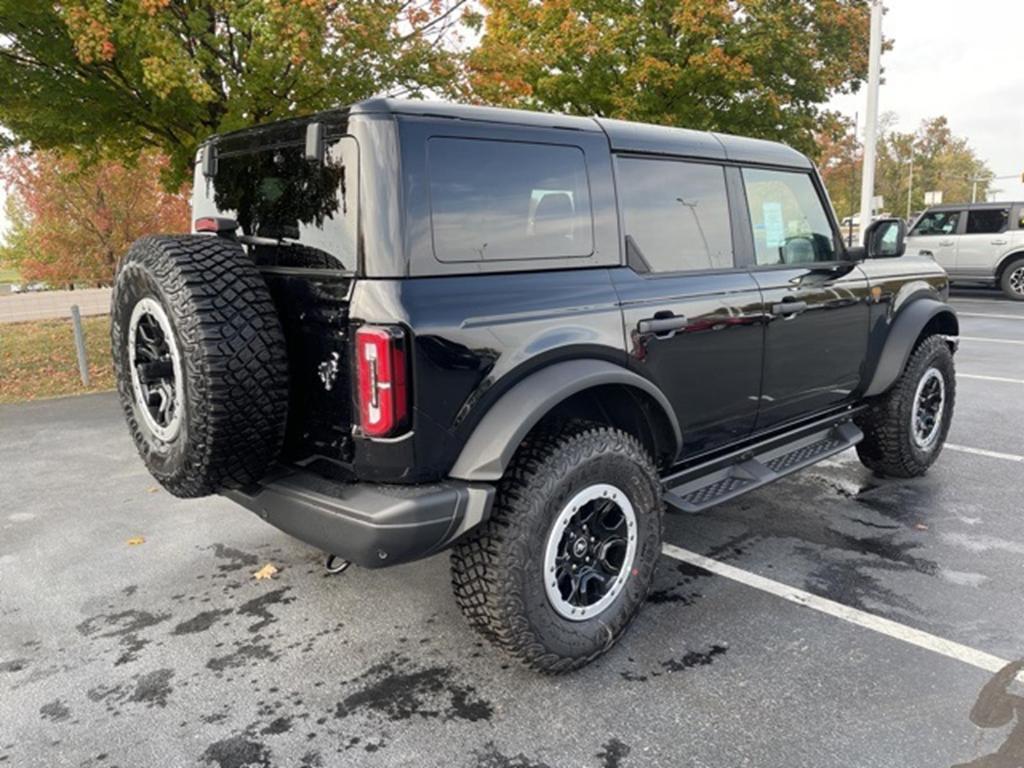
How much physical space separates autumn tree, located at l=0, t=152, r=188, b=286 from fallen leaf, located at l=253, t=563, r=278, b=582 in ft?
47.8

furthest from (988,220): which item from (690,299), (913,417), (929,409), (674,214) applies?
(690,299)

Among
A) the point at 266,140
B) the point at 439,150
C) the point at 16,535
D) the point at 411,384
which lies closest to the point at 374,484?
the point at 411,384

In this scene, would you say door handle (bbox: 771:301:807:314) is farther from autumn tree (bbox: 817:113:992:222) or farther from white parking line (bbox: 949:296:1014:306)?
autumn tree (bbox: 817:113:992:222)

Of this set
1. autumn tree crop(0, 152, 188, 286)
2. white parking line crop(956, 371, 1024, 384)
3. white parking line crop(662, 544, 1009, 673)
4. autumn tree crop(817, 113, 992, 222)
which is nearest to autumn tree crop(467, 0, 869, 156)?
white parking line crop(956, 371, 1024, 384)

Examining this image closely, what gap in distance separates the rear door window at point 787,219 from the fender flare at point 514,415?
5.13 ft

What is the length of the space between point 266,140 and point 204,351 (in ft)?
3.30

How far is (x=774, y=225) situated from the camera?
392cm

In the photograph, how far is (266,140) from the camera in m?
2.96

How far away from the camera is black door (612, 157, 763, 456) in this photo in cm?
312

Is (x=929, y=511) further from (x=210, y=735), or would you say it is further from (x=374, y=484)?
(x=210, y=735)

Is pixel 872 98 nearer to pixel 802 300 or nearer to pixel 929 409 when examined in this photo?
pixel 929 409

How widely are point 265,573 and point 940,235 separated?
55.2 feet

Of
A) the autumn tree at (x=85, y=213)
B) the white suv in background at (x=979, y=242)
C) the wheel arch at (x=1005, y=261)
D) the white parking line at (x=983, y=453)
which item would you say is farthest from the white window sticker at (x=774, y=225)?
the autumn tree at (x=85, y=213)

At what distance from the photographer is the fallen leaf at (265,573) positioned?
3.61 metres
